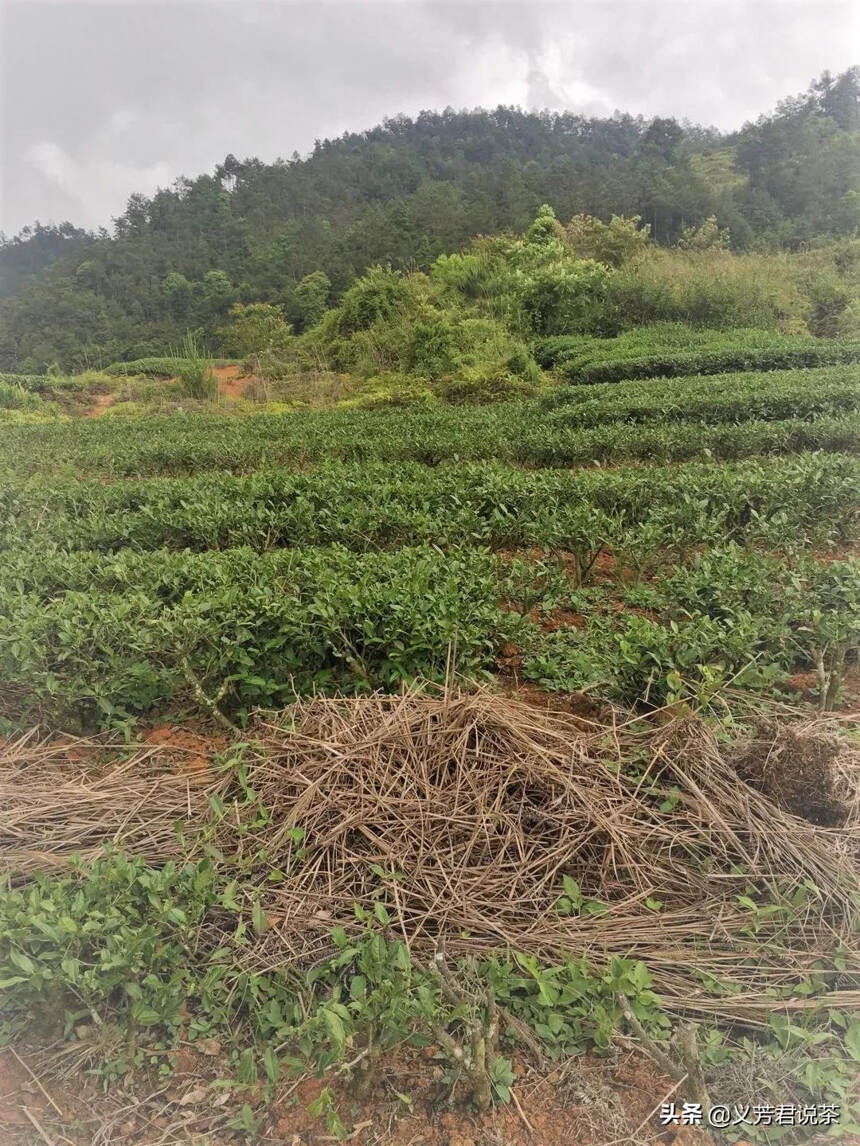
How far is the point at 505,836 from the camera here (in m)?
2.41

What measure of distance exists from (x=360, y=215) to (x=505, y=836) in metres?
55.6

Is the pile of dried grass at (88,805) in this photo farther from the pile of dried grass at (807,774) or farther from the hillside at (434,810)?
the pile of dried grass at (807,774)

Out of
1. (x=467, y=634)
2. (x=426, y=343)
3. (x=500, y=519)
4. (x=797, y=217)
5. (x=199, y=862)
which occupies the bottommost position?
(x=199, y=862)

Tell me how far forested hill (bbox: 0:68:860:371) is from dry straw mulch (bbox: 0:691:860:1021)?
119ft

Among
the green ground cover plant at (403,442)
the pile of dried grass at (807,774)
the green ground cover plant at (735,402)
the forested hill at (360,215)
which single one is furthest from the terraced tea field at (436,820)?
the forested hill at (360,215)

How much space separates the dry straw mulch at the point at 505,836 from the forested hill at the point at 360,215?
36.2m

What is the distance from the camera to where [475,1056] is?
1644mm

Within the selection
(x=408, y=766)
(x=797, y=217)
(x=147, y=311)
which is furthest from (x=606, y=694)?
(x=147, y=311)

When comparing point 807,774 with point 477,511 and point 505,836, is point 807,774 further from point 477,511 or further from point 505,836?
point 477,511

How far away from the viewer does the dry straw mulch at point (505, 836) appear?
6.79 feet

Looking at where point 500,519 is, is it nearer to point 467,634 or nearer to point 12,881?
point 467,634

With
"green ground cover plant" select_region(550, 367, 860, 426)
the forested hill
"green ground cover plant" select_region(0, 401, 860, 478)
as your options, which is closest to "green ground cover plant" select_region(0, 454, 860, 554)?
"green ground cover plant" select_region(0, 401, 860, 478)

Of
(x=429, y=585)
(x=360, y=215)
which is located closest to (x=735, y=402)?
(x=429, y=585)

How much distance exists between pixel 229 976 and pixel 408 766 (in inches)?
38.9
